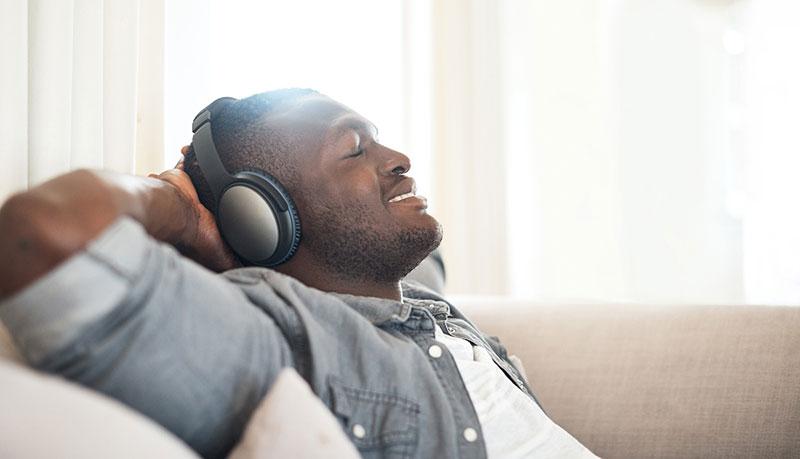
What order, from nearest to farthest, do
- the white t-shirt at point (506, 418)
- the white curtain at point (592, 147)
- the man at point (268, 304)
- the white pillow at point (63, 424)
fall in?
the white pillow at point (63, 424) → the man at point (268, 304) → the white t-shirt at point (506, 418) → the white curtain at point (592, 147)

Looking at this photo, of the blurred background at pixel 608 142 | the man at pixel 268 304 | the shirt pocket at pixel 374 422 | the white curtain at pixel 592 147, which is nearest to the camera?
the man at pixel 268 304

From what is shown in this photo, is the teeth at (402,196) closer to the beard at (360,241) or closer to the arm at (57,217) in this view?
the beard at (360,241)

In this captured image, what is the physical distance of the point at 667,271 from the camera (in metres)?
3.04

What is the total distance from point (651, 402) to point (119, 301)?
0.92 meters

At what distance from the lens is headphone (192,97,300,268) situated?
1146 millimetres

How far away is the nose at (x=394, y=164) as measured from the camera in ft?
4.28

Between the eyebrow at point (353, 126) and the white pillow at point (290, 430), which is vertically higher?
the eyebrow at point (353, 126)

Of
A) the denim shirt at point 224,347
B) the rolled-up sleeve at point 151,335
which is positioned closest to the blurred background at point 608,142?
the denim shirt at point 224,347

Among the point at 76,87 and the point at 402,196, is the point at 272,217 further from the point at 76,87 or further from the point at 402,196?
the point at 76,87

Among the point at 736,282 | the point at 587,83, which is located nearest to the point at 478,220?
the point at 587,83

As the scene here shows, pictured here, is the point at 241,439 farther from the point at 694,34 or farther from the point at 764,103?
the point at 694,34

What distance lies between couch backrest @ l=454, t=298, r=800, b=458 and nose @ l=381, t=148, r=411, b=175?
1.32ft

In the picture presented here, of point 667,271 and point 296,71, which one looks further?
point 667,271

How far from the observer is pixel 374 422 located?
97 cm
